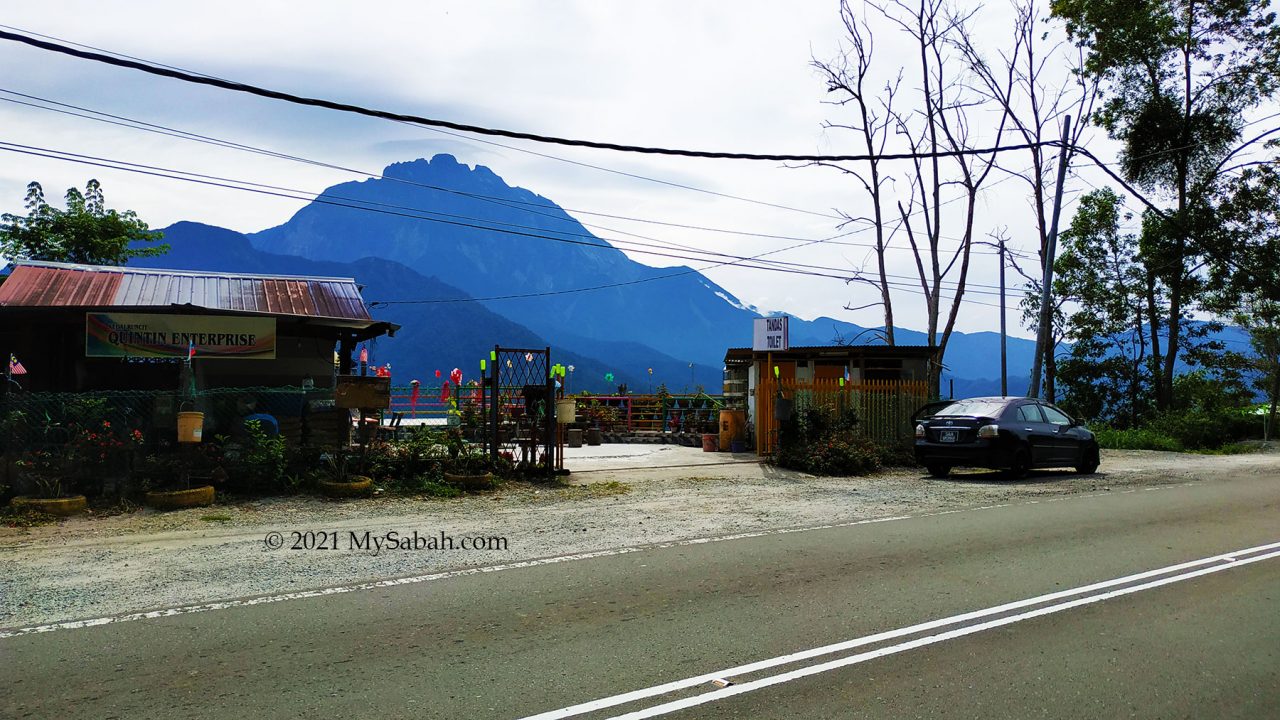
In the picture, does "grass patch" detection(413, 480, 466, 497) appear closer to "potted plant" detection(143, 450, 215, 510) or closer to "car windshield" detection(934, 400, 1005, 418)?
"potted plant" detection(143, 450, 215, 510)

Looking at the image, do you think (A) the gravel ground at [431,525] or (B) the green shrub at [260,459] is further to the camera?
(B) the green shrub at [260,459]

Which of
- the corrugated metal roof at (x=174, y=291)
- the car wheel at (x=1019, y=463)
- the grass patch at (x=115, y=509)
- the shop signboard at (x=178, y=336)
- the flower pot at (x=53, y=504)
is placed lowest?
the grass patch at (x=115, y=509)

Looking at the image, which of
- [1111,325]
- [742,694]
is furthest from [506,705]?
[1111,325]

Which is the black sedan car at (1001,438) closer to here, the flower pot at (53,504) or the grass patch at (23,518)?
the flower pot at (53,504)

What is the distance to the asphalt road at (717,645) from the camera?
4.12 meters

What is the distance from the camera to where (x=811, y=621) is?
550 cm

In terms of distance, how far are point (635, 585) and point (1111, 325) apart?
124 ft

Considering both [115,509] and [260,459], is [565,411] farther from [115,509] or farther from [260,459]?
[115,509]

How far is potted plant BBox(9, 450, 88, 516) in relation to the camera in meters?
9.88

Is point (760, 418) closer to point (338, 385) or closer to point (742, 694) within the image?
point (338, 385)

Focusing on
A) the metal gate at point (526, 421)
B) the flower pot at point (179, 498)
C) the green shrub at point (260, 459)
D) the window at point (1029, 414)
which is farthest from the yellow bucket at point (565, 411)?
the window at point (1029, 414)

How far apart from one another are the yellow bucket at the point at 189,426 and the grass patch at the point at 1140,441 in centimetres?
2410

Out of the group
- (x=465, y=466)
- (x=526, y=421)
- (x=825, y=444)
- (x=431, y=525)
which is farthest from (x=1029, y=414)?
(x=431, y=525)

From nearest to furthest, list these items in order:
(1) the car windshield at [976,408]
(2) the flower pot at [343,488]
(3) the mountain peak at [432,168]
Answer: (2) the flower pot at [343,488], (1) the car windshield at [976,408], (3) the mountain peak at [432,168]
